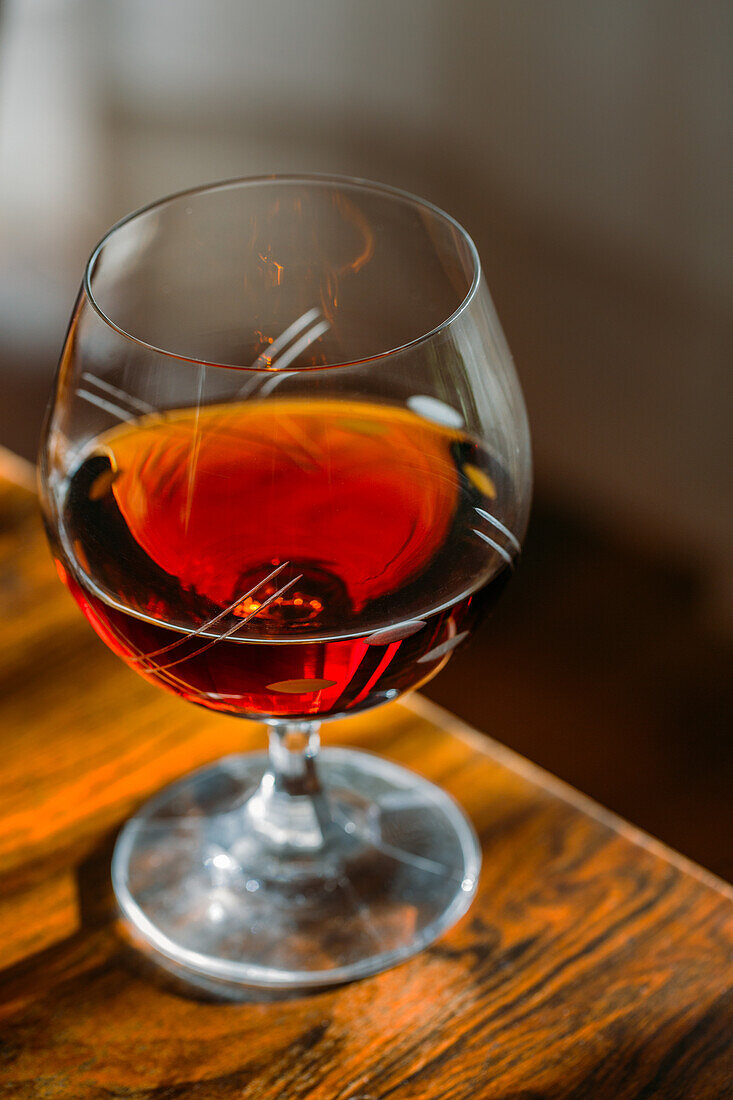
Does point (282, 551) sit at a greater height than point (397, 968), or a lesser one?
greater

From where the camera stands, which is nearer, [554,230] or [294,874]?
[294,874]

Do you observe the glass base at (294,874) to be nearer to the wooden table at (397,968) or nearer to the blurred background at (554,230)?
the wooden table at (397,968)

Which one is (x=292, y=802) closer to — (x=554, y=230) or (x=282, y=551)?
(x=282, y=551)

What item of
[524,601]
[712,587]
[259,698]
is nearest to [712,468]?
[712,587]

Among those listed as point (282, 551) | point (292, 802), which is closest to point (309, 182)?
→ point (282, 551)

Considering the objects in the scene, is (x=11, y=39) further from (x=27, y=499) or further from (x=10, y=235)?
(x=27, y=499)

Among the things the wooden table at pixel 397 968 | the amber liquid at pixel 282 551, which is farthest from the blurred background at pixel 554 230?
the amber liquid at pixel 282 551

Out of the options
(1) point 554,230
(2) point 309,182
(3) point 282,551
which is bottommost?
(1) point 554,230
